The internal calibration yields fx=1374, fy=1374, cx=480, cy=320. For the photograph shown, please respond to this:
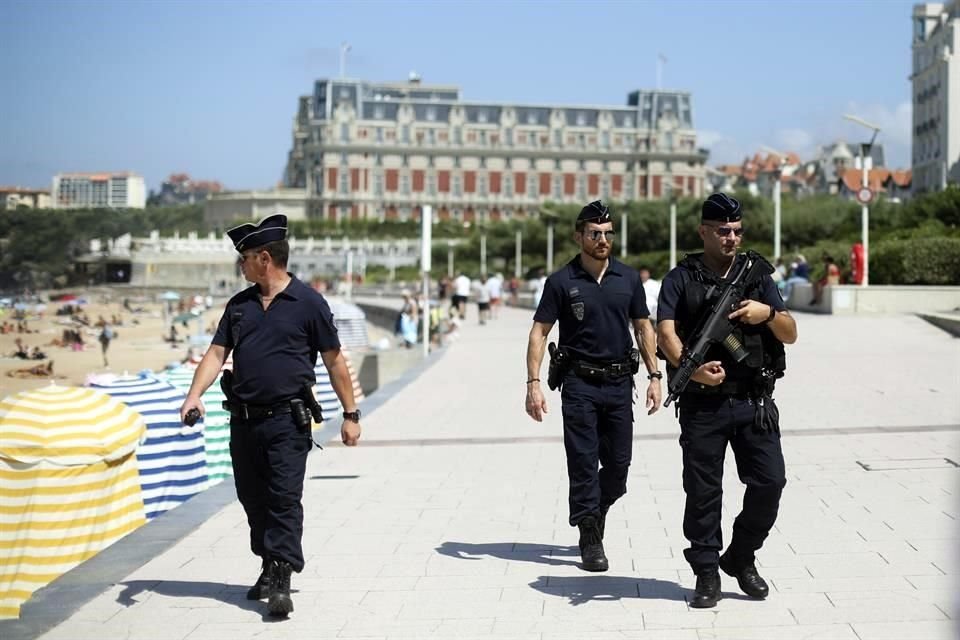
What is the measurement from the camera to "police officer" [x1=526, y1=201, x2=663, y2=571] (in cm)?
666

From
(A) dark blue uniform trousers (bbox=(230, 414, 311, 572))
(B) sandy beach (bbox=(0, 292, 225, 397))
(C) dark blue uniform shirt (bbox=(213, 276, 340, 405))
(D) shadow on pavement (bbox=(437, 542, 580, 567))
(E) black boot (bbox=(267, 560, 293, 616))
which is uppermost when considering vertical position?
(C) dark blue uniform shirt (bbox=(213, 276, 340, 405))

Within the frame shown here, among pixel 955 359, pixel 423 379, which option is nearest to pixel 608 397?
pixel 423 379

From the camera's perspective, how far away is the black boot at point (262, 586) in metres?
5.99

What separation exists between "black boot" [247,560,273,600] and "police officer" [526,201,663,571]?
1.51 meters

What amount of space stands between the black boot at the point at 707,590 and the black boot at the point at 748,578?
0.16 metres

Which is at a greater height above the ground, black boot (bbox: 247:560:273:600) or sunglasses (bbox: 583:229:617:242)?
sunglasses (bbox: 583:229:617:242)

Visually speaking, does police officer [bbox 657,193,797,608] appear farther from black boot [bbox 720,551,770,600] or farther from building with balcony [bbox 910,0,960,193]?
building with balcony [bbox 910,0,960,193]

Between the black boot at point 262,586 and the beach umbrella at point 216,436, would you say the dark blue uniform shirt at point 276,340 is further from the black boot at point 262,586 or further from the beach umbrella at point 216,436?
the beach umbrella at point 216,436

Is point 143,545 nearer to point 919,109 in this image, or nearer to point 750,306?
point 750,306

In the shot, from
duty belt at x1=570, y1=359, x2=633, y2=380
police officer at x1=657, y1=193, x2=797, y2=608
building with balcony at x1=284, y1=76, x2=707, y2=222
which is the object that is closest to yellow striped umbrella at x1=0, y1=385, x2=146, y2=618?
duty belt at x1=570, y1=359, x2=633, y2=380

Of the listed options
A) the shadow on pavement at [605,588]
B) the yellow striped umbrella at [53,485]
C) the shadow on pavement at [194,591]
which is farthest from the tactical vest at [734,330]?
the yellow striped umbrella at [53,485]

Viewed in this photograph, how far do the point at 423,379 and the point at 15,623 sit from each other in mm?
13288

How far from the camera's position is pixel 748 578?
593cm

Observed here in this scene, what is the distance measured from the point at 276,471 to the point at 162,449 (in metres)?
3.94
